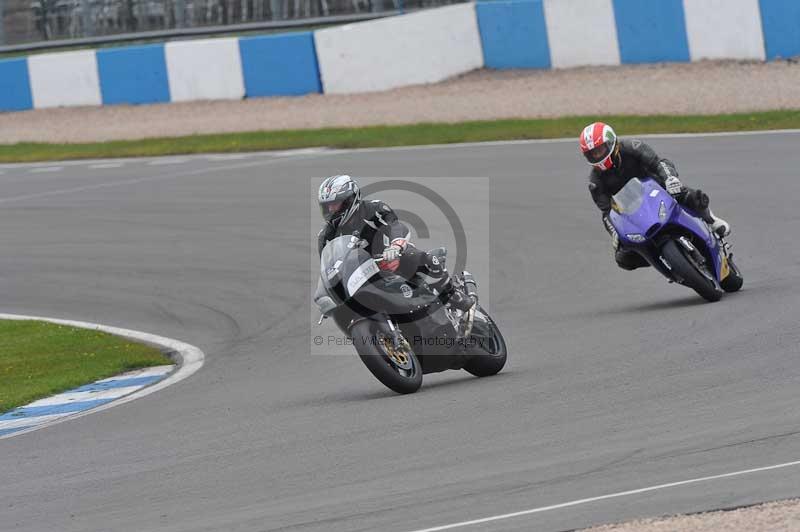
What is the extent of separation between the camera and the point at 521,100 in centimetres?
2233

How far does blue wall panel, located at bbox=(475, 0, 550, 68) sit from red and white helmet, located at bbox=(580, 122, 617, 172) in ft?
41.4

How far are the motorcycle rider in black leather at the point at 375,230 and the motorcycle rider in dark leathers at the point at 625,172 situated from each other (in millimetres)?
2387

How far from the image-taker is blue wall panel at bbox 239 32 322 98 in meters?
24.8

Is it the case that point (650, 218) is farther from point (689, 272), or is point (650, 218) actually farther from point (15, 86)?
point (15, 86)

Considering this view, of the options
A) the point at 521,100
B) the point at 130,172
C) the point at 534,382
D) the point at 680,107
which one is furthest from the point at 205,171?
the point at 534,382

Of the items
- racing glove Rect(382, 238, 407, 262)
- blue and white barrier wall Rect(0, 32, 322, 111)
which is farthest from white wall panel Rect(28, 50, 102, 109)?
racing glove Rect(382, 238, 407, 262)

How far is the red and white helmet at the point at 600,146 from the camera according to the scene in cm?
1083

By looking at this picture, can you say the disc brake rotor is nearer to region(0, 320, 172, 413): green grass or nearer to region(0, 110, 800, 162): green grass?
region(0, 320, 172, 413): green grass

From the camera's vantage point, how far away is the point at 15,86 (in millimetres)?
27375

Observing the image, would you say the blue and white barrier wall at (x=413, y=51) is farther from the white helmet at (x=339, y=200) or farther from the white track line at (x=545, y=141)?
the white helmet at (x=339, y=200)

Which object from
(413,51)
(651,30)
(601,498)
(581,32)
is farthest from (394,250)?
(413,51)

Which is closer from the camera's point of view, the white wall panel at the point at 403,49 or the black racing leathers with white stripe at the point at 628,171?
the black racing leathers with white stripe at the point at 628,171

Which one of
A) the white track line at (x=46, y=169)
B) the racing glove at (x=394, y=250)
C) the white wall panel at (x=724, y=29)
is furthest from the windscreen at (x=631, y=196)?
the white track line at (x=46, y=169)

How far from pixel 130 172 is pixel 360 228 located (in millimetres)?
13307
